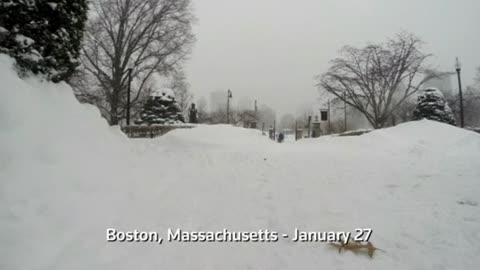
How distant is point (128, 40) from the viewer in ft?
60.1

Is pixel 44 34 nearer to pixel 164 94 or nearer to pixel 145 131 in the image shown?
pixel 145 131

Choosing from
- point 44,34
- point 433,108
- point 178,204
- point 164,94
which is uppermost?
point 164,94

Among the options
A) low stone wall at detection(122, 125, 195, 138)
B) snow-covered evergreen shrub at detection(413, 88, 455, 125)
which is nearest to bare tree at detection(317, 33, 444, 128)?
snow-covered evergreen shrub at detection(413, 88, 455, 125)

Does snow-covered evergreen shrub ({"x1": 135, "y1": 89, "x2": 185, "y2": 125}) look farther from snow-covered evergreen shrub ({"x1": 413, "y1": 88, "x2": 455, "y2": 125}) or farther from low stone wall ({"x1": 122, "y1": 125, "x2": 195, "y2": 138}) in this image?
snow-covered evergreen shrub ({"x1": 413, "y1": 88, "x2": 455, "y2": 125})

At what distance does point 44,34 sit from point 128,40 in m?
16.1

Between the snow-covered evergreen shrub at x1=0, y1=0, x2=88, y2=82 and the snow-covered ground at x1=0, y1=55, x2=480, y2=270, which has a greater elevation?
the snow-covered evergreen shrub at x1=0, y1=0, x2=88, y2=82

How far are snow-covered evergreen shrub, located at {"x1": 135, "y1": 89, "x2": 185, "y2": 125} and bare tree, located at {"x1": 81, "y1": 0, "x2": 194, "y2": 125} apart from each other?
70.8 inches

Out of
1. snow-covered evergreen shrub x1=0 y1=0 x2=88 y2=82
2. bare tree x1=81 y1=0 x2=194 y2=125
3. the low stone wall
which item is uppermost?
bare tree x1=81 y1=0 x2=194 y2=125

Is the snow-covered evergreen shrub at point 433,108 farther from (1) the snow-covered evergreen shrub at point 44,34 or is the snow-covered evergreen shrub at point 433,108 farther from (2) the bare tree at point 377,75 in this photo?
(1) the snow-covered evergreen shrub at point 44,34

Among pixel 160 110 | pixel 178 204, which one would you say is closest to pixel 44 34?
pixel 178 204

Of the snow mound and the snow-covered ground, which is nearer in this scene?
the snow-covered ground

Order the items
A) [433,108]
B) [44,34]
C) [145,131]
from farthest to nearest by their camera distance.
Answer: [433,108] < [145,131] < [44,34]

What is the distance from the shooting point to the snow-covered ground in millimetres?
2289

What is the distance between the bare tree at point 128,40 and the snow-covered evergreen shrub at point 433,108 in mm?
15846
